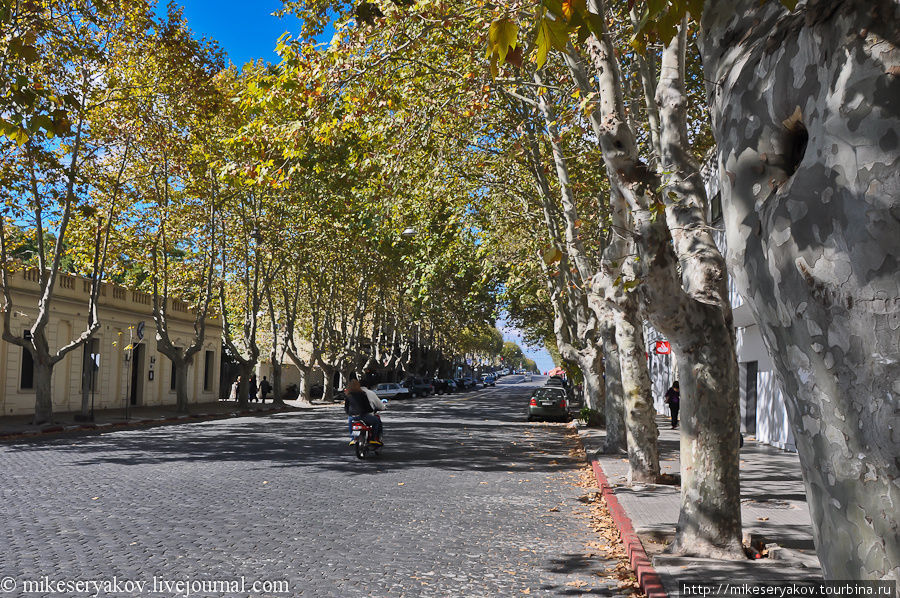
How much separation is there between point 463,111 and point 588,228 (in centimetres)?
1049

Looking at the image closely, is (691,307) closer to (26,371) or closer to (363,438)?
(363,438)

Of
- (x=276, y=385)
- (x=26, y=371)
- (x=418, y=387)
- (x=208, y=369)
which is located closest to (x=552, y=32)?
(x=26, y=371)

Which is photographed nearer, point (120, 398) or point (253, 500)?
point (253, 500)

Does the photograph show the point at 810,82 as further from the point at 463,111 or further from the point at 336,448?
the point at 336,448

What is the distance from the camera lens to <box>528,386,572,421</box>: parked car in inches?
1181

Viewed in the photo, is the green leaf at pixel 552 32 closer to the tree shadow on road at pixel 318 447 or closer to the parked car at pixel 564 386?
the tree shadow on road at pixel 318 447

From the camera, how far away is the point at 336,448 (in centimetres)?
1733

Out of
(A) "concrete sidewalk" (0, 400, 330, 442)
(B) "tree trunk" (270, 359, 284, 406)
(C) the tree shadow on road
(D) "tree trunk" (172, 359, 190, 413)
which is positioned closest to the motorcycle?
(C) the tree shadow on road

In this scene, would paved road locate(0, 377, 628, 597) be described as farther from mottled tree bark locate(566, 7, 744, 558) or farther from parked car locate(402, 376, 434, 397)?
parked car locate(402, 376, 434, 397)

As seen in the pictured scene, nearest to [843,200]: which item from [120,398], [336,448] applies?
[336,448]

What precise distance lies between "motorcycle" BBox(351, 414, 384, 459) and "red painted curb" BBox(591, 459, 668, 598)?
5.39 m

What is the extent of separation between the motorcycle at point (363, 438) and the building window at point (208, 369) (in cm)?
3120

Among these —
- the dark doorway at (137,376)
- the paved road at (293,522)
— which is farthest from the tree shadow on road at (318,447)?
the dark doorway at (137,376)

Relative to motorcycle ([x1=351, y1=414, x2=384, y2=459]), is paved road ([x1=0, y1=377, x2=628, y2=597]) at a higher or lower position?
lower
